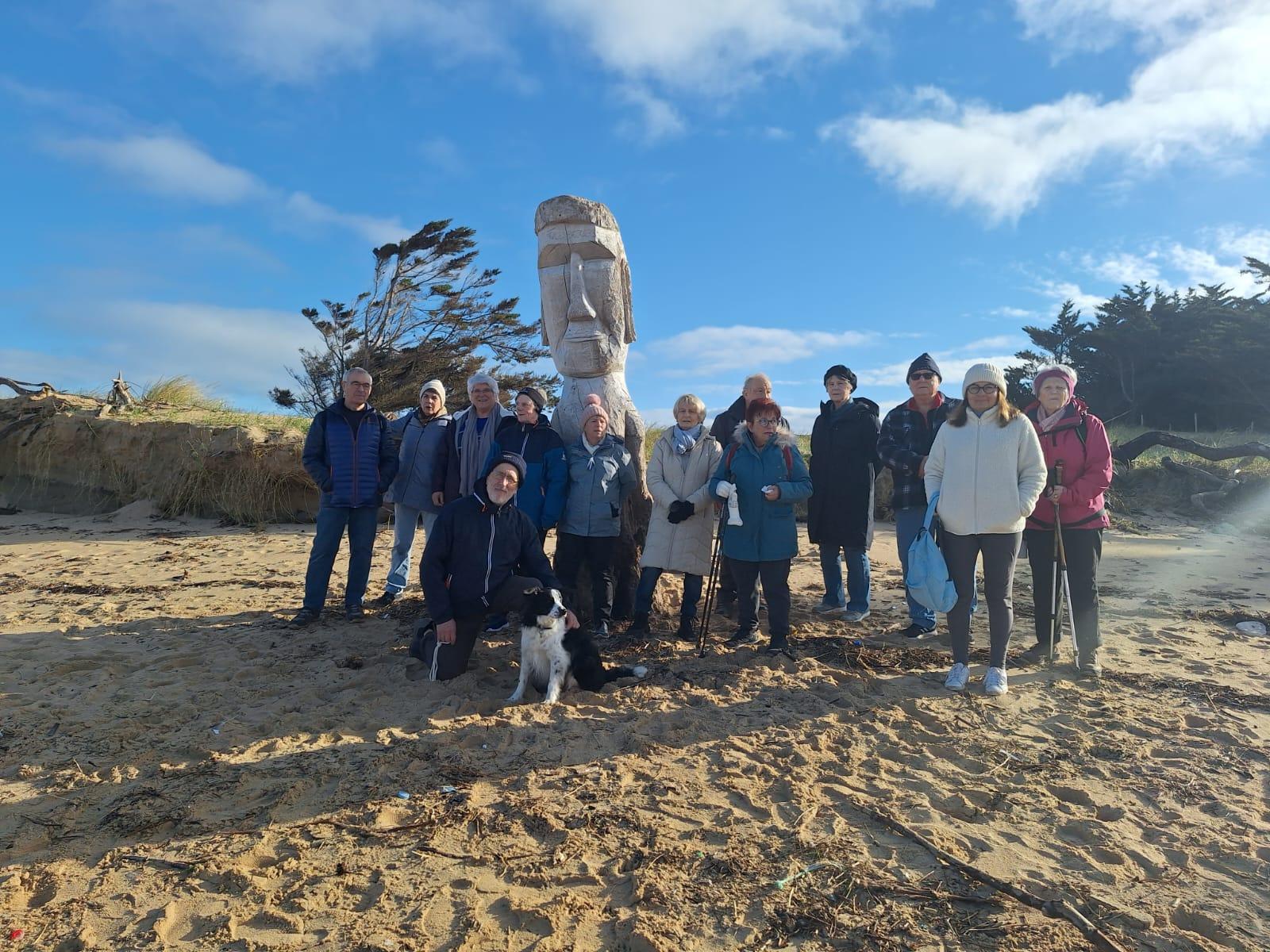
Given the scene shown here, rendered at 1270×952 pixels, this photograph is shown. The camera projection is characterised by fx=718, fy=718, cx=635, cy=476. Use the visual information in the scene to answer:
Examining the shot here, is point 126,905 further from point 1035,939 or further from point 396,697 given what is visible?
point 1035,939

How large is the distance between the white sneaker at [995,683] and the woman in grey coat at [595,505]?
2.55 metres

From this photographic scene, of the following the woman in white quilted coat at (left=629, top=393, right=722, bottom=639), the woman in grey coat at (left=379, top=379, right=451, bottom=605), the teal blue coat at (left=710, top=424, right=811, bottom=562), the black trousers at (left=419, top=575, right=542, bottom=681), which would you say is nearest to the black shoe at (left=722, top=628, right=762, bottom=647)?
the woman in white quilted coat at (left=629, top=393, right=722, bottom=639)

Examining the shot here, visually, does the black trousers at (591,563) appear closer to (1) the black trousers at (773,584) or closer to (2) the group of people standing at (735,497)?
(2) the group of people standing at (735,497)

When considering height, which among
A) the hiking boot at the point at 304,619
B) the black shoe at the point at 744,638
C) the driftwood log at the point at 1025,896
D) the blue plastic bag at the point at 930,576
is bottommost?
the driftwood log at the point at 1025,896

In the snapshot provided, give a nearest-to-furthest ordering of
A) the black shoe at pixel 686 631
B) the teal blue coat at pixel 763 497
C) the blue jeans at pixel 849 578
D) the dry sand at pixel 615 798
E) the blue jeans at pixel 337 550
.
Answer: the dry sand at pixel 615 798 → the teal blue coat at pixel 763 497 → the black shoe at pixel 686 631 → the blue jeans at pixel 337 550 → the blue jeans at pixel 849 578

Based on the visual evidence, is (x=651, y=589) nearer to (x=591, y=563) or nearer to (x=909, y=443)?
(x=591, y=563)

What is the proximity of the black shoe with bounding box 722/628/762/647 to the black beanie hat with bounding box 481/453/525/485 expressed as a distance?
199 centimetres

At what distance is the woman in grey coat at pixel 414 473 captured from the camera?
239 inches

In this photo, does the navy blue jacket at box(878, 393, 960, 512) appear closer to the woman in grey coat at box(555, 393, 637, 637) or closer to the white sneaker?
the white sneaker

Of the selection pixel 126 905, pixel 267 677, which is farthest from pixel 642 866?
pixel 267 677

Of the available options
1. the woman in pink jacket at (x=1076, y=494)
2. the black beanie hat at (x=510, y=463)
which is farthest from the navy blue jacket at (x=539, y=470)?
the woman in pink jacket at (x=1076, y=494)

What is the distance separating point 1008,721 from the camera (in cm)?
394

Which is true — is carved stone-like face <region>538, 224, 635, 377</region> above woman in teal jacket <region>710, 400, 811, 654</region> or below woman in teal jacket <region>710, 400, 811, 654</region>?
above

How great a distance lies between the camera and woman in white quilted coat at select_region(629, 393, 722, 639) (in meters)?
5.17
